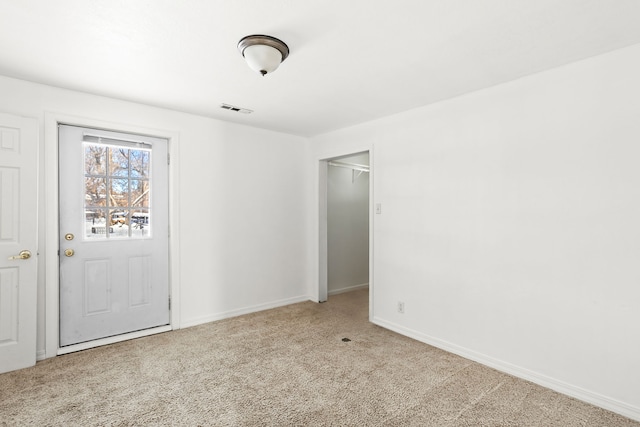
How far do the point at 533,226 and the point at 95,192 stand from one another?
391 centimetres

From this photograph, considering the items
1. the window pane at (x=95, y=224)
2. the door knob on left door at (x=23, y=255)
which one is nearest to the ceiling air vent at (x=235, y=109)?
the window pane at (x=95, y=224)

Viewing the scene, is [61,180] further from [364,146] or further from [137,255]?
[364,146]

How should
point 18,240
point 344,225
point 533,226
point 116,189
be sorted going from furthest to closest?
point 344,225 < point 116,189 < point 18,240 < point 533,226

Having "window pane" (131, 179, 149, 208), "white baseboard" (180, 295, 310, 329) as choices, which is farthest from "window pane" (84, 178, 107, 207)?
"white baseboard" (180, 295, 310, 329)

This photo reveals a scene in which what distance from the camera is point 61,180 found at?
9.73 feet

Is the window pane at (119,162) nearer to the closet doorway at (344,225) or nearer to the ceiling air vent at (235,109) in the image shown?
the ceiling air vent at (235,109)

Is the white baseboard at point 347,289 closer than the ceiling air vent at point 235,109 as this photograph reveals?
No

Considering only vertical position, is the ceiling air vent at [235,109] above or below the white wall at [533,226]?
above

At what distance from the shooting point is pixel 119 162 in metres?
3.30

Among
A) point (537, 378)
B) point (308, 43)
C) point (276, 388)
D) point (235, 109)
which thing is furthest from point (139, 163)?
point (537, 378)

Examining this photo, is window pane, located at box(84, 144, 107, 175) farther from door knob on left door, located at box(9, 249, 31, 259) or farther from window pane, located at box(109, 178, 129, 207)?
door knob on left door, located at box(9, 249, 31, 259)

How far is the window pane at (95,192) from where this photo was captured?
311 centimetres

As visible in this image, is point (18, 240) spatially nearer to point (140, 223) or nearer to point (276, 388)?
point (140, 223)

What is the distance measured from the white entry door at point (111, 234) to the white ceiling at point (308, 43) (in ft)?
1.95
